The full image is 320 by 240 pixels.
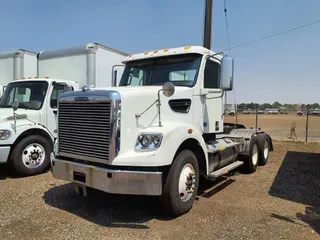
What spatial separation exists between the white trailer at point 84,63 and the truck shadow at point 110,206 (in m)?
3.60

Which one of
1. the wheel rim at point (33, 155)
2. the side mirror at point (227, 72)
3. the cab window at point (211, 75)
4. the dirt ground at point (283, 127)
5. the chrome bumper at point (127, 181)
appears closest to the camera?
the chrome bumper at point (127, 181)

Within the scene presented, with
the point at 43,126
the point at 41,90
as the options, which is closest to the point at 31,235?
the point at 43,126

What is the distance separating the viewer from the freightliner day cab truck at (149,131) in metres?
4.14

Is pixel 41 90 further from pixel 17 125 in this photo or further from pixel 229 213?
pixel 229 213

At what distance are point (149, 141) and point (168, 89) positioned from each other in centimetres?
91

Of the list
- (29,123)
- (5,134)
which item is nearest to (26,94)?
(29,123)

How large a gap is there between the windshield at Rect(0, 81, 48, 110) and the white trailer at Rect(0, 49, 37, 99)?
142cm

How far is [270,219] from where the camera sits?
15.1 feet

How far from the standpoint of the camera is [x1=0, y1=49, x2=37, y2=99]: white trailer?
955cm

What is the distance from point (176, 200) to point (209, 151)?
55.0 inches

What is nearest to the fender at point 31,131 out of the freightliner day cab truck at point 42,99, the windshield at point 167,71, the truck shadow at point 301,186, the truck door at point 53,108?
the freightliner day cab truck at point 42,99

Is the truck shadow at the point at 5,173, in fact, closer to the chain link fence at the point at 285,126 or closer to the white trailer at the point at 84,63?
the white trailer at the point at 84,63

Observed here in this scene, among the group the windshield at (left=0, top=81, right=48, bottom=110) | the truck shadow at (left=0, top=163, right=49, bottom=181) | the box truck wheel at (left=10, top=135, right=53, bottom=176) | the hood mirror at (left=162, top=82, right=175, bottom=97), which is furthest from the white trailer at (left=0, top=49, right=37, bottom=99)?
the hood mirror at (left=162, top=82, right=175, bottom=97)

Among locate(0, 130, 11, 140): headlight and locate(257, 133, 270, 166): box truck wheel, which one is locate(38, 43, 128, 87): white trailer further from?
locate(257, 133, 270, 166): box truck wheel
